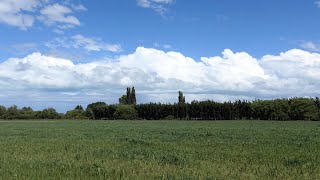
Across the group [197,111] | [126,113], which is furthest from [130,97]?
[197,111]

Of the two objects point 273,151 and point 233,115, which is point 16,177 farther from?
point 233,115

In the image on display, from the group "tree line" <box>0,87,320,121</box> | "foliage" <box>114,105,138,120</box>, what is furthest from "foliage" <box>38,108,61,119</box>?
"foliage" <box>114,105,138,120</box>

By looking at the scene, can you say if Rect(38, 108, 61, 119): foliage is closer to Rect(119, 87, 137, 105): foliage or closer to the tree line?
the tree line

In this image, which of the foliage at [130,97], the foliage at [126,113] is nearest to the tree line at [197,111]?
the foliage at [126,113]

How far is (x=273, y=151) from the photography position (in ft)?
61.1

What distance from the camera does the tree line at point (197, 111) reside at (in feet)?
389

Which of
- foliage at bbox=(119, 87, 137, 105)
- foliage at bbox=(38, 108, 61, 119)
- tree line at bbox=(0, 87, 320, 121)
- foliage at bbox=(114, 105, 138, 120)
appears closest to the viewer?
tree line at bbox=(0, 87, 320, 121)

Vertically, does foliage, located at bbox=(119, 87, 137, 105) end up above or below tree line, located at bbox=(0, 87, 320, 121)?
above

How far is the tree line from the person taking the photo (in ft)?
Answer: 389

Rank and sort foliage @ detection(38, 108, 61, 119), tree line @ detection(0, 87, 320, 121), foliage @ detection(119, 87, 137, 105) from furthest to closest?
foliage @ detection(119, 87, 137, 105) < foliage @ detection(38, 108, 61, 119) < tree line @ detection(0, 87, 320, 121)

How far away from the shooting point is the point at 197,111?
137250 mm

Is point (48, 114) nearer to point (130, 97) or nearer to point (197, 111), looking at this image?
point (130, 97)

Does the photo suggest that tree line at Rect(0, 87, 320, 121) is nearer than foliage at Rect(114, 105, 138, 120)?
Yes

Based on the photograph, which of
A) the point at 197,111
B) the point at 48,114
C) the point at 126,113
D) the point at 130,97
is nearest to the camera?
the point at 197,111
